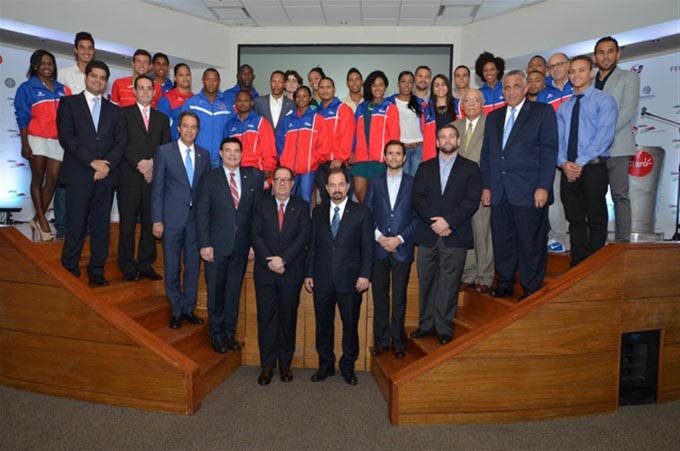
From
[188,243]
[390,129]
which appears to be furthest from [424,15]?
[188,243]

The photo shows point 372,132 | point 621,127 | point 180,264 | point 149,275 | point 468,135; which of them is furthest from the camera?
point 372,132

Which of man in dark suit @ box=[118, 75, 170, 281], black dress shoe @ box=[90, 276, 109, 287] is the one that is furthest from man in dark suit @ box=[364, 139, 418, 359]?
black dress shoe @ box=[90, 276, 109, 287]

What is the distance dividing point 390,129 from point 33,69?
3.43 meters

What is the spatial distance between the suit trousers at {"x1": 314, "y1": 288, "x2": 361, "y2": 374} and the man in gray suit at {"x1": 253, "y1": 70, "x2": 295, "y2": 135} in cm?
212

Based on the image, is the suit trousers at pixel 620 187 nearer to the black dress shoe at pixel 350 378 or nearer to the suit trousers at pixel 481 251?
the suit trousers at pixel 481 251

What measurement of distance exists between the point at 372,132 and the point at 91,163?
251 centimetres

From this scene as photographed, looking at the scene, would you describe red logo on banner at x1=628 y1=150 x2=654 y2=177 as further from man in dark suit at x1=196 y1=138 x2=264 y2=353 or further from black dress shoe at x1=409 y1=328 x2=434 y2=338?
man in dark suit at x1=196 y1=138 x2=264 y2=353

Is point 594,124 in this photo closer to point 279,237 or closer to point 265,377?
→ point 279,237

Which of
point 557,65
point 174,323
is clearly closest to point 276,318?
point 174,323

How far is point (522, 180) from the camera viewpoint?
3.43 metres

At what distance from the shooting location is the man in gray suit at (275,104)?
5066 millimetres

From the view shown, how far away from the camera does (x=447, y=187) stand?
3.56m

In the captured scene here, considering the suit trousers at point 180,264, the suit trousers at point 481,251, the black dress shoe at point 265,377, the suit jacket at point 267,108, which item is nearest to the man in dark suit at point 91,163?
the suit trousers at point 180,264

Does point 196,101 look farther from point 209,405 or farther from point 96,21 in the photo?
point 96,21
